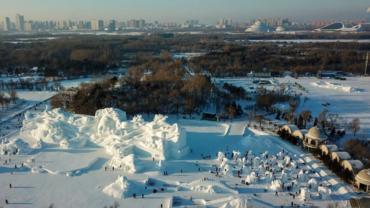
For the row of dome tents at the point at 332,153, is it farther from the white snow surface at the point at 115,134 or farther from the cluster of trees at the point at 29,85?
the cluster of trees at the point at 29,85

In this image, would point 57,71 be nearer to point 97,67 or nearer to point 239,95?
point 97,67

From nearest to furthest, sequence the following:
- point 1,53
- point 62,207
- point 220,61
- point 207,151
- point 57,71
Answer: point 62,207
point 207,151
point 57,71
point 220,61
point 1,53

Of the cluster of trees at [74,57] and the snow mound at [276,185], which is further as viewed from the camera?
the cluster of trees at [74,57]

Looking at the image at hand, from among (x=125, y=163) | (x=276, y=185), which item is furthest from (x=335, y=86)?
(x=125, y=163)

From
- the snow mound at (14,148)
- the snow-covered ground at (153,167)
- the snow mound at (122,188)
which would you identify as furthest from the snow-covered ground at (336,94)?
the snow mound at (14,148)

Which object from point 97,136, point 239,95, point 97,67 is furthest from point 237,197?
point 97,67

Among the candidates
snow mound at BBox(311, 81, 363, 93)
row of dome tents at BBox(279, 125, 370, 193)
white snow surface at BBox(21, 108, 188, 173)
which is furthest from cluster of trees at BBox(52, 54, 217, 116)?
snow mound at BBox(311, 81, 363, 93)
